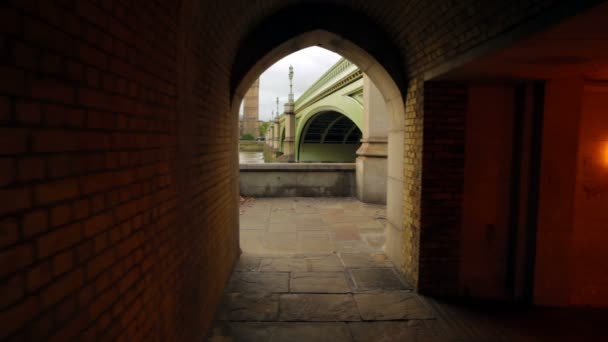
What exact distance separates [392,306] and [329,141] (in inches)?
1415

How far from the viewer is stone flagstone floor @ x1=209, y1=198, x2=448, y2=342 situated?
151 inches

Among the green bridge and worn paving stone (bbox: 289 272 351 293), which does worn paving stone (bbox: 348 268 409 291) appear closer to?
worn paving stone (bbox: 289 272 351 293)

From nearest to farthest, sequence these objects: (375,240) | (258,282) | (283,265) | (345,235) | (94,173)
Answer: (94,173)
(258,282)
(283,265)
(375,240)
(345,235)

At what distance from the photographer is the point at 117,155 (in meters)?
1.82

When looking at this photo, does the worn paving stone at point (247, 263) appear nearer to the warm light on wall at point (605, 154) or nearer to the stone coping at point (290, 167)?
the warm light on wall at point (605, 154)

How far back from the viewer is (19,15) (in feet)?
3.82

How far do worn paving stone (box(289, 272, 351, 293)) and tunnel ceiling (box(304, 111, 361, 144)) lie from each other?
22.8 meters

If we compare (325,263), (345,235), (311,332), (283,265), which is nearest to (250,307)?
(311,332)

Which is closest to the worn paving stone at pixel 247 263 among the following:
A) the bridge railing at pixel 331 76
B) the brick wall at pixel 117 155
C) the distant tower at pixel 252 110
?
the brick wall at pixel 117 155

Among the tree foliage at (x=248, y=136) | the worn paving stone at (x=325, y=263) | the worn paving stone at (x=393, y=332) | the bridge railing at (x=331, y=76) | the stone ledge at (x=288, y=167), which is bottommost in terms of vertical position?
the worn paving stone at (x=393, y=332)

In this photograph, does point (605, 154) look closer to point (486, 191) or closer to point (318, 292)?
Result: point (486, 191)

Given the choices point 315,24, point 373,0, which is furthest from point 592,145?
point 315,24

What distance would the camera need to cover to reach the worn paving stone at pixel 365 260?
5.64 metres

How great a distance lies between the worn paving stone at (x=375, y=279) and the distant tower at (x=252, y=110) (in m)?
56.7
